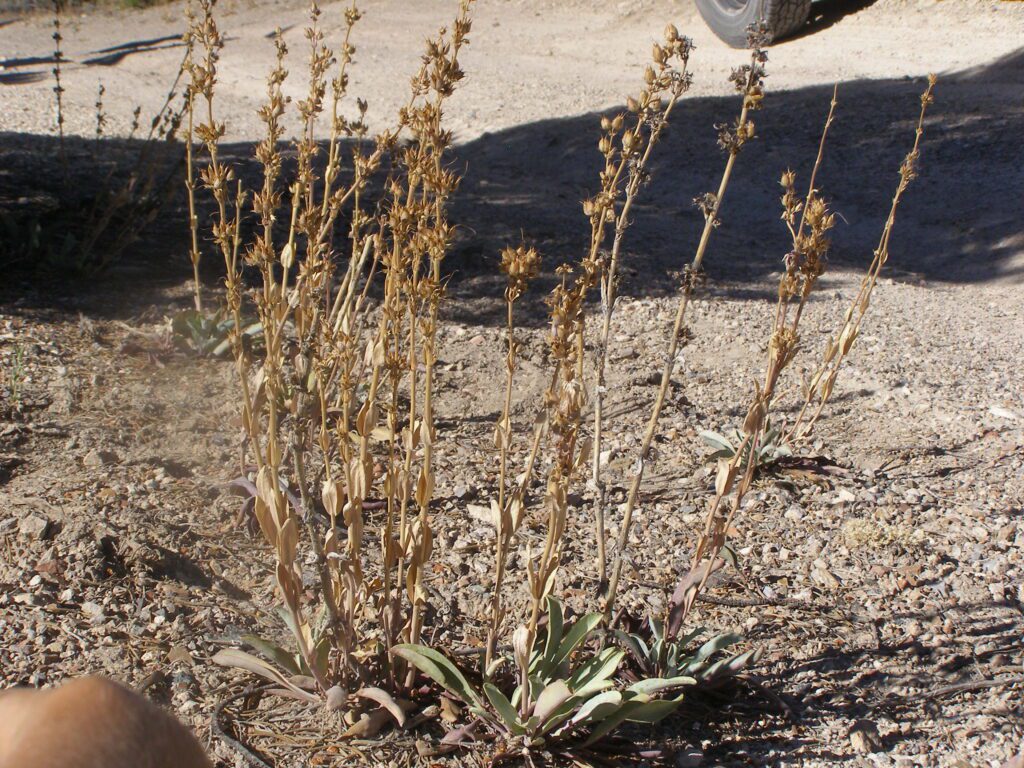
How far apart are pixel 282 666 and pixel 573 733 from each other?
2.34 ft

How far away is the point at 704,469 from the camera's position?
363 centimetres

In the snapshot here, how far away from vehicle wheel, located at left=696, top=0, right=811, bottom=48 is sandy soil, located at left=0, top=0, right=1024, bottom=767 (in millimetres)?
4318

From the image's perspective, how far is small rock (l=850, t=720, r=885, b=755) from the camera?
232 centimetres

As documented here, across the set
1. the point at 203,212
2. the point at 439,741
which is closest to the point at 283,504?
the point at 439,741

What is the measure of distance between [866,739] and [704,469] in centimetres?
141

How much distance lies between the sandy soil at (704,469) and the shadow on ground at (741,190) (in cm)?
3

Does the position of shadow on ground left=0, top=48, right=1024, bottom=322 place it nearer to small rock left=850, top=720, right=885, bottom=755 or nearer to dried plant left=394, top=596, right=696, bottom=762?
dried plant left=394, top=596, right=696, bottom=762

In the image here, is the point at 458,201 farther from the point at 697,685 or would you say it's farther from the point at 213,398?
the point at 697,685

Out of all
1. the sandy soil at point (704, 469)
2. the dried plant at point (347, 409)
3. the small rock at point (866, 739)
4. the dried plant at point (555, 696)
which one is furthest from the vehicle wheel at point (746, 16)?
the dried plant at point (555, 696)

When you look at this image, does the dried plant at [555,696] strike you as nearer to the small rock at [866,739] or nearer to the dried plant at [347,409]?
the dried plant at [347,409]

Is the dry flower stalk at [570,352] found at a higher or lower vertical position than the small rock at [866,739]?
higher

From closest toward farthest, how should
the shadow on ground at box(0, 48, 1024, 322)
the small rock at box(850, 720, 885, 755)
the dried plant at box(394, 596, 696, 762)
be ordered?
1. the dried plant at box(394, 596, 696, 762)
2. the small rock at box(850, 720, 885, 755)
3. the shadow on ground at box(0, 48, 1024, 322)

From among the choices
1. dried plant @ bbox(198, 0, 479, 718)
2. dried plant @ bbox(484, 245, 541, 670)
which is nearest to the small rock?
dried plant @ bbox(484, 245, 541, 670)

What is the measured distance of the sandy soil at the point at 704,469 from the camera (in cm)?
245
